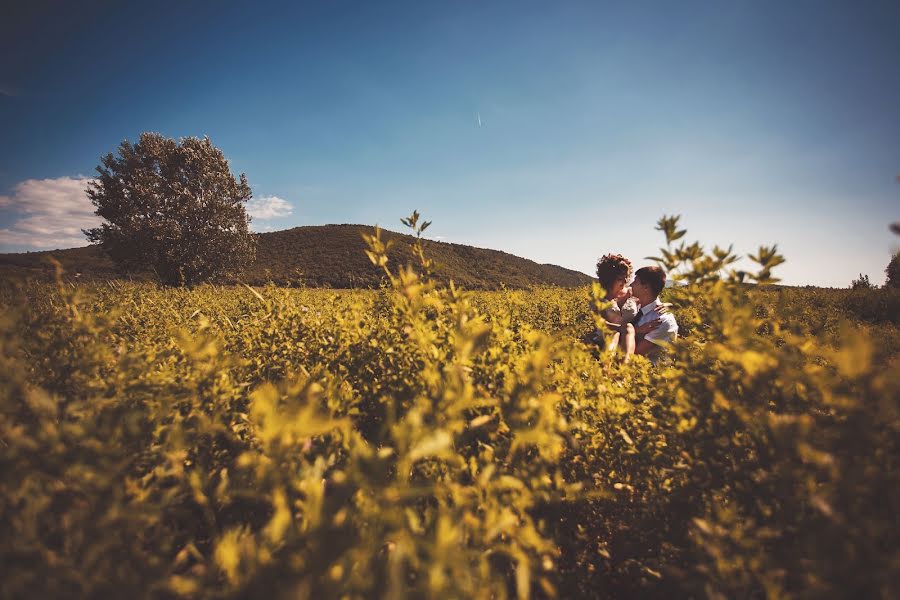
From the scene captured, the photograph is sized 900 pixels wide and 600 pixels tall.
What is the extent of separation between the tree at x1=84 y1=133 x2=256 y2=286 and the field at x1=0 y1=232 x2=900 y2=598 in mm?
24934

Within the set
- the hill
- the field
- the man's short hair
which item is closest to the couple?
the man's short hair

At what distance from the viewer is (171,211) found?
23.9m

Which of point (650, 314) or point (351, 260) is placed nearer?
point (650, 314)

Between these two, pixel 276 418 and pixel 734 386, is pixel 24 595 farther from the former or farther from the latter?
pixel 734 386

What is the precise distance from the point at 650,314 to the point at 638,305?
1.19 ft

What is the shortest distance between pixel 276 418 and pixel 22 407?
1222 mm

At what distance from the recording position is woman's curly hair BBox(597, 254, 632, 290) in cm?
482

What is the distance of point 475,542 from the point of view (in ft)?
3.46

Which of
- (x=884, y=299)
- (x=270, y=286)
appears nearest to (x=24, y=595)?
(x=270, y=286)

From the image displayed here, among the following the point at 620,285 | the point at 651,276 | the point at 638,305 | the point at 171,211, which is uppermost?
the point at 171,211

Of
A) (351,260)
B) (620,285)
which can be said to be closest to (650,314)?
(620,285)

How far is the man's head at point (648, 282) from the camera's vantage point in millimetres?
4527

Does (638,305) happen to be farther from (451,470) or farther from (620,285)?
(451,470)

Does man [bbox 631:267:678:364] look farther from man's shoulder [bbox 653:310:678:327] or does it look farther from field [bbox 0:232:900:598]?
field [bbox 0:232:900:598]
